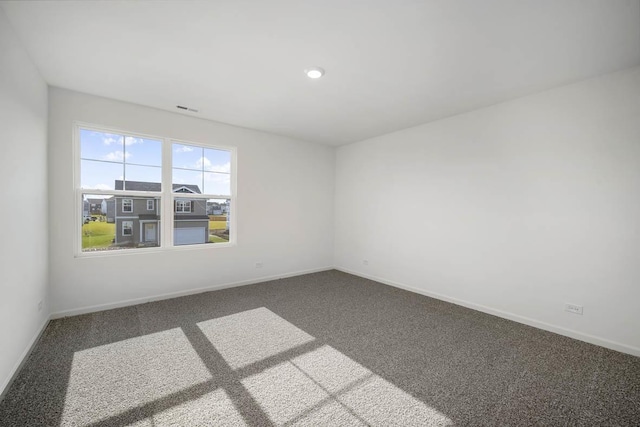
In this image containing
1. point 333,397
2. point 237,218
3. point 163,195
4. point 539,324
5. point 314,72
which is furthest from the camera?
point 237,218

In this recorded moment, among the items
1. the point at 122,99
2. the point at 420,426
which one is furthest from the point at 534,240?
the point at 122,99

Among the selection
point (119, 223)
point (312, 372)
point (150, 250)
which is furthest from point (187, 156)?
point (312, 372)

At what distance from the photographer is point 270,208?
15.6 feet

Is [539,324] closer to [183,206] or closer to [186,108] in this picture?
[183,206]

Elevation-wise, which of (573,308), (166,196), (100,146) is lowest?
(573,308)

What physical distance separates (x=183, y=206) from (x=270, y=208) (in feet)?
4.55

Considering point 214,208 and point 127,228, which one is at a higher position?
point 214,208

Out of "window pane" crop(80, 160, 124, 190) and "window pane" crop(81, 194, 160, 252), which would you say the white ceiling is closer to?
"window pane" crop(80, 160, 124, 190)

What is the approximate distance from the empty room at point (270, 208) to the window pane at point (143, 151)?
0.06 feet

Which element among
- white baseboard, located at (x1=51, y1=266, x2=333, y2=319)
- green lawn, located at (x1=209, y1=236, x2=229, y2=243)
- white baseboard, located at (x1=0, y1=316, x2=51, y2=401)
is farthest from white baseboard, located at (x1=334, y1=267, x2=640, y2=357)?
white baseboard, located at (x1=0, y1=316, x2=51, y2=401)

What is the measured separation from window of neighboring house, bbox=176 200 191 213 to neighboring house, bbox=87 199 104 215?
2.86 ft

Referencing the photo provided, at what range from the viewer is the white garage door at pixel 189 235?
12.8 feet

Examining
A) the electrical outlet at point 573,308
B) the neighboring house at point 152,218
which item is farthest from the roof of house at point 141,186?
the electrical outlet at point 573,308

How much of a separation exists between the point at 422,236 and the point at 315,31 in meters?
3.20
